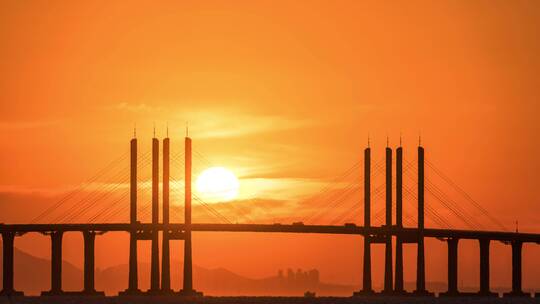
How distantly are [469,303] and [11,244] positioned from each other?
4260 centimetres

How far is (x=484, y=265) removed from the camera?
155500mm

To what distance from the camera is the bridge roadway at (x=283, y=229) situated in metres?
136

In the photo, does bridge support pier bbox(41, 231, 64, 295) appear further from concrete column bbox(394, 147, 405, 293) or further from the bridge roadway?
concrete column bbox(394, 147, 405, 293)

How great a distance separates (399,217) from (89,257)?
29.1m

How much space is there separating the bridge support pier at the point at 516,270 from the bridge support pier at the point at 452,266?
19.9 feet

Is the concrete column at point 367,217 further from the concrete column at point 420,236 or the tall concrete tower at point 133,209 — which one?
the tall concrete tower at point 133,209

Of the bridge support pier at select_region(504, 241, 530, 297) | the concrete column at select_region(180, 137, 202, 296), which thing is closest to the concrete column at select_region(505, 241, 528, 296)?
the bridge support pier at select_region(504, 241, 530, 297)

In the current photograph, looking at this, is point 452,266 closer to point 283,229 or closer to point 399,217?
point 399,217

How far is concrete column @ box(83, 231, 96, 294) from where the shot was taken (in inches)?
5645

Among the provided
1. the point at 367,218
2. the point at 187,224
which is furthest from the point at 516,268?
the point at 187,224

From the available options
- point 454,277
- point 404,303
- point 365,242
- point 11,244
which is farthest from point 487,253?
point 11,244

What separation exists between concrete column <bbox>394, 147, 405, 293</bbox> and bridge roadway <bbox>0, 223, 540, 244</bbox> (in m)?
1.02

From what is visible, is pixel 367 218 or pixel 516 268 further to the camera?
pixel 516 268

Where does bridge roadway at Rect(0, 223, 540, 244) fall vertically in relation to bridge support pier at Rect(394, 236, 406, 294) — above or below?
above
